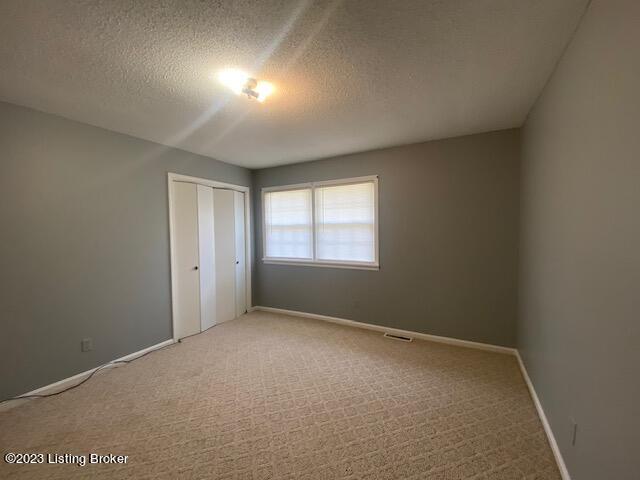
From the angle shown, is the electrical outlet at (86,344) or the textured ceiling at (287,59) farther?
the electrical outlet at (86,344)

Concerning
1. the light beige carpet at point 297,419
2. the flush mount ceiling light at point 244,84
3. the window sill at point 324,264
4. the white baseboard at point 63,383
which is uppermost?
the flush mount ceiling light at point 244,84

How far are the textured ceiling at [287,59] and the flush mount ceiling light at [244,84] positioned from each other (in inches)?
3.2

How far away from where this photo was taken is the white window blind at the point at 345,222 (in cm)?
383

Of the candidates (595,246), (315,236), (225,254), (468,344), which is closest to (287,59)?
(595,246)

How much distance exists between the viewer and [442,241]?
10.9ft

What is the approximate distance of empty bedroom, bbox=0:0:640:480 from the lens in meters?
1.32

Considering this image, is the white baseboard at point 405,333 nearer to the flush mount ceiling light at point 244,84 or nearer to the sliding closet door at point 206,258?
the sliding closet door at point 206,258

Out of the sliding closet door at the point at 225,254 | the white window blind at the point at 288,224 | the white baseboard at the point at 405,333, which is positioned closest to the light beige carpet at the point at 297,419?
the white baseboard at the point at 405,333

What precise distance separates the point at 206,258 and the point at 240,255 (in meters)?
0.72

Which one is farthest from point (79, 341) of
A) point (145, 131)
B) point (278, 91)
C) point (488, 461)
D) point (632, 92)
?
point (632, 92)

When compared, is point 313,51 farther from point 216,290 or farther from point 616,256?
point 216,290

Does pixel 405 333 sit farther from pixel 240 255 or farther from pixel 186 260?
pixel 186 260

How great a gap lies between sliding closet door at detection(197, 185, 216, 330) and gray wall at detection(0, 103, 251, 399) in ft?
1.64

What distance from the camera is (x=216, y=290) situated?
4.12m
